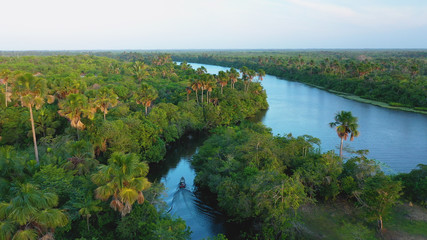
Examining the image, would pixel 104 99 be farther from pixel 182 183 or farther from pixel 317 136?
pixel 317 136

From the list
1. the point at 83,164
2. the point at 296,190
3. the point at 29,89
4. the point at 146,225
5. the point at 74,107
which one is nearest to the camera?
the point at 146,225

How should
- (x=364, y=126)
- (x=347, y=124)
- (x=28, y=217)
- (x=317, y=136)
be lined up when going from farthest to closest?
(x=364, y=126) < (x=317, y=136) < (x=347, y=124) < (x=28, y=217)

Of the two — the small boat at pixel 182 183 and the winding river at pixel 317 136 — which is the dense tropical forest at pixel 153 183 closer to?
the small boat at pixel 182 183

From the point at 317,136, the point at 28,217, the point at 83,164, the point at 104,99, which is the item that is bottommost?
the point at 317,136

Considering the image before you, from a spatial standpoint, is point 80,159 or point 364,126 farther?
point 364,126

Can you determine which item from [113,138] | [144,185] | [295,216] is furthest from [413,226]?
[113,138]

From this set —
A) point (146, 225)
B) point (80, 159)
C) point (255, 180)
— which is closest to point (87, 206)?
point (146, 225)
